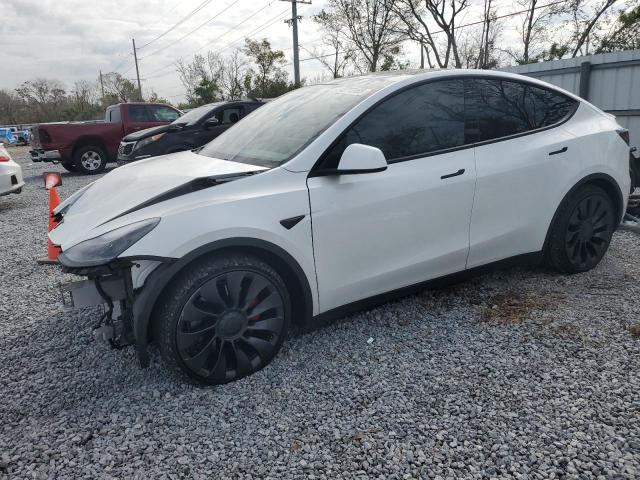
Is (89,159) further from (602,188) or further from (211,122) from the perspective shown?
(602,188)

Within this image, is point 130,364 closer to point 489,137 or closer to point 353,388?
point 353,388

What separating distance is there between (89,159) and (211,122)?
209 inches

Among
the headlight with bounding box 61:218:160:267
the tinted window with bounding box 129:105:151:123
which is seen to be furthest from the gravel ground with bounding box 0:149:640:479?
the tinted window with bounding box 129:105:151:123

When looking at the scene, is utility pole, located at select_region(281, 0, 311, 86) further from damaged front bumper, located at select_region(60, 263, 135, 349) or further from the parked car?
damaged front bumper, located at select_region(60, 263, 135, 349)

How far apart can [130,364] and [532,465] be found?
2211mm

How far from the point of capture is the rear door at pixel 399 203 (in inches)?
109

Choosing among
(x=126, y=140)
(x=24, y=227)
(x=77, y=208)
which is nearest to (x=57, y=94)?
(x=126, y=140)

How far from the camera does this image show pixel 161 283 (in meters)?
2.37

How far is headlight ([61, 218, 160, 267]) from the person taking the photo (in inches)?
89.7

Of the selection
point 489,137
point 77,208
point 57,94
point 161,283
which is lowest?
point 161,283

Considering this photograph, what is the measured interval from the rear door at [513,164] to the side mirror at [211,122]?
22.5 ft

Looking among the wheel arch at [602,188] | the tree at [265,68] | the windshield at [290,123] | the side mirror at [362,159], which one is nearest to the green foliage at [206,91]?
the tree at [265,68]

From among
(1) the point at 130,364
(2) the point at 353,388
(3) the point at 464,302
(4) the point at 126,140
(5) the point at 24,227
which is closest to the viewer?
(2) the point at 353,388

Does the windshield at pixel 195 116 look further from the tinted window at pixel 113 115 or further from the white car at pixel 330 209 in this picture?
the white car at pixel 330 209
